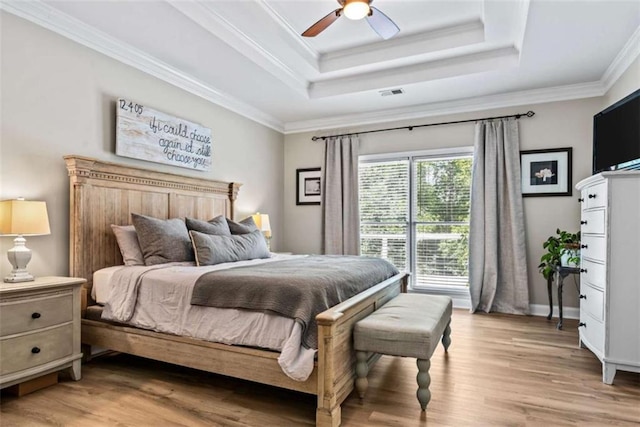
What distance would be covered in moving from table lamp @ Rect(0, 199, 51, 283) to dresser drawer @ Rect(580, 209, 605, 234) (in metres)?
3.75

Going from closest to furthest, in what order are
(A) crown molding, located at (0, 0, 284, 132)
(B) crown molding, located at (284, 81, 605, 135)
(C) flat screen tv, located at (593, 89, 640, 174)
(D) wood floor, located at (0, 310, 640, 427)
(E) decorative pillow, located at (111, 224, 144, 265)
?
(D) wood floor, located at (0, 310, 640, 427) → (A) crown molding, located at (0, 0, 284, 132) → (C) flat screen tv, located at (593, 89, 640, 174) → (E) decorative pillow, located at (111, 224, 144, 265) → (B) crown molding, located at (284, 81, 605, 135)

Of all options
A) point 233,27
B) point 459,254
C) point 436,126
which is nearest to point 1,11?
point 233,27

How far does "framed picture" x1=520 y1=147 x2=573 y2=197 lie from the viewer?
444 centimetres

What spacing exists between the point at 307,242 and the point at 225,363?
3.54 metres

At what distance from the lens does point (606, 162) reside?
3238mm

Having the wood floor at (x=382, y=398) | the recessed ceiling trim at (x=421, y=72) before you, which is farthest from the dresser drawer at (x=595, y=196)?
the recessed ceiling trim at (x=421, y=72)

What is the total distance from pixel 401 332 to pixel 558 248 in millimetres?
2700

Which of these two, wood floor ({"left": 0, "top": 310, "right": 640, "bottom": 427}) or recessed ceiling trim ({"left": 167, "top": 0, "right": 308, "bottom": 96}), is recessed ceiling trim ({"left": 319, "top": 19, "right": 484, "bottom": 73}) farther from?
wood floor ({"left": 0, "top": 310, "right": 640, "bottom": 427})

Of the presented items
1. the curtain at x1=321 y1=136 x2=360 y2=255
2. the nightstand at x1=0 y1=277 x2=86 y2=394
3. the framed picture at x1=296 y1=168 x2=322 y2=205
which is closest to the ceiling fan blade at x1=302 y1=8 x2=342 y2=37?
the nightstand at x1=0 y1=277 x2=86 y2=394

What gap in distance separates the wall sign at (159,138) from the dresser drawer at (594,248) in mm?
3673

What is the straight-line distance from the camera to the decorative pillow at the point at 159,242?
310cm

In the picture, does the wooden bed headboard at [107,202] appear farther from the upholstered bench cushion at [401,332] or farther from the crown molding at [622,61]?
the crown molding at [622,61]

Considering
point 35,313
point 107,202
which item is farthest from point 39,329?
point 107,202

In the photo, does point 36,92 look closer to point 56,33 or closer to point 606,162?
point 56,33
